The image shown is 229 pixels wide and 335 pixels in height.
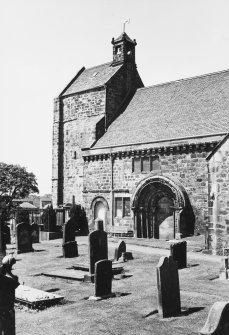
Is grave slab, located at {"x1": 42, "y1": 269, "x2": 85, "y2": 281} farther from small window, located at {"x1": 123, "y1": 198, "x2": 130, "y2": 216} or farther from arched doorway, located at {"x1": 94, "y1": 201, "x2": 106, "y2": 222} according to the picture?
arched doorway, located at {"x1": 94, "y1": 201, "x2": 106, "y2": 222}

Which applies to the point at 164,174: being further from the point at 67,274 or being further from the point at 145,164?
the point at 67,274

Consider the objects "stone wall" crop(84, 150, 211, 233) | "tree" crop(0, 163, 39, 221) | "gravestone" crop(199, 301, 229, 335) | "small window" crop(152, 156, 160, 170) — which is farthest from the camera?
"tree" crop(0, 163, 39, 221)

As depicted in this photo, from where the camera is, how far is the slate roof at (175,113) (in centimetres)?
2478

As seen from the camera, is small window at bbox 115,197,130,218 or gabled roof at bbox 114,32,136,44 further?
gabled roof at bbox 114,32,136,44

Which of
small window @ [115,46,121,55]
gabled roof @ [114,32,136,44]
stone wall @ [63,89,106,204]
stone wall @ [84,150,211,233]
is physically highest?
gabled roof @ [114,32,136,44]

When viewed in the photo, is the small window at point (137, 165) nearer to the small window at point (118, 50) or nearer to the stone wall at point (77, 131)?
the stone wall at point (77, 131)

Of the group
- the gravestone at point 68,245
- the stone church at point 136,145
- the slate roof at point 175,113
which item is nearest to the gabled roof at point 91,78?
the stone church at point 136,145

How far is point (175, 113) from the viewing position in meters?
27.4

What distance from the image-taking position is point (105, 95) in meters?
31.5

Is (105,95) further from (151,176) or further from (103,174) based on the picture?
(151,176)

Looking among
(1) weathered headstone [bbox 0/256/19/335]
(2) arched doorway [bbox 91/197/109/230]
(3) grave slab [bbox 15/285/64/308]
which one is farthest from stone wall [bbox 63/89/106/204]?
(1) weathered headstone [bbox 0/256/19/335]

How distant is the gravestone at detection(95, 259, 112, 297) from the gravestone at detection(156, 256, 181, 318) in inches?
86.9

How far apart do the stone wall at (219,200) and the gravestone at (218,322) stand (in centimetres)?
1172

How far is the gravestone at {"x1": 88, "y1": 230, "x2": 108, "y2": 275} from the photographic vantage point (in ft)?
45.2
